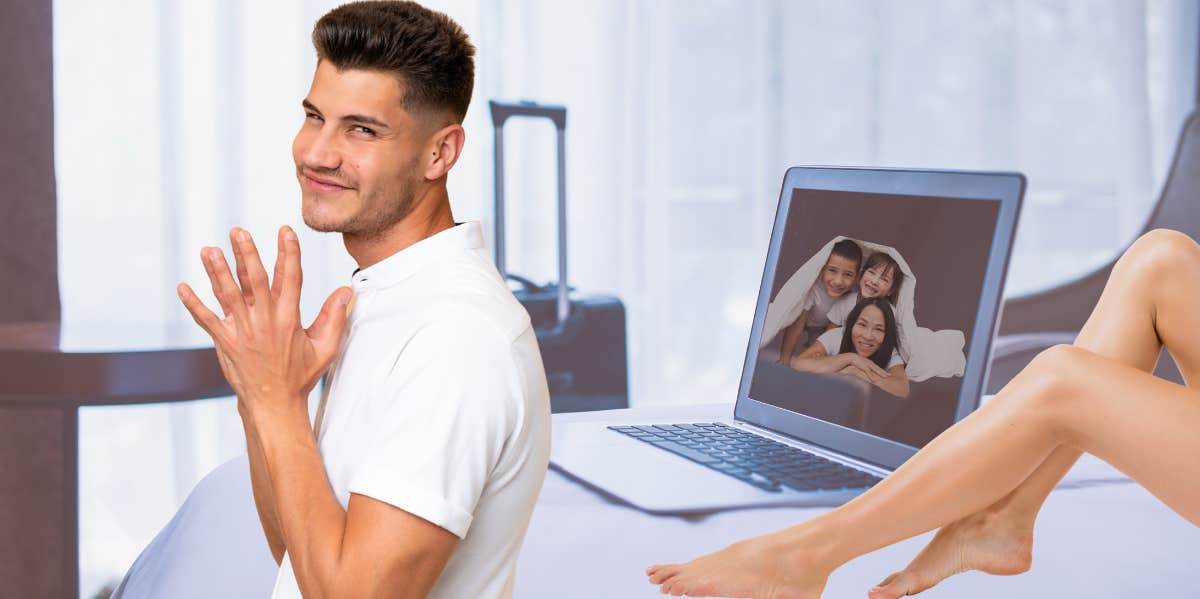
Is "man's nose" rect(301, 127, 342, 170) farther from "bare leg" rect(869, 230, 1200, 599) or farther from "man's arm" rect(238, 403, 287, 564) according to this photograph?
"bare leg" rect(869, 230, 1200, 599)

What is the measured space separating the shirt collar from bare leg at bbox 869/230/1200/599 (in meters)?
0.61

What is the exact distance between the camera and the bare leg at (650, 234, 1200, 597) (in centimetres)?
126

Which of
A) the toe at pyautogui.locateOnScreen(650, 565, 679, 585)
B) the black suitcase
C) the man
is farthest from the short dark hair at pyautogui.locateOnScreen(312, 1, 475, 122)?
the black suitcase

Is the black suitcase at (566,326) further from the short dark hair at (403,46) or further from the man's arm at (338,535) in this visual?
the man's arm at (338,535)

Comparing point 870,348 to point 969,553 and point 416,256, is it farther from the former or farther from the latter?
point 416,256

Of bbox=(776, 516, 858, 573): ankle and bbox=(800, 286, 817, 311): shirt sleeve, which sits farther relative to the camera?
bbox=(800, 286, 817, 311): shirt sleeve

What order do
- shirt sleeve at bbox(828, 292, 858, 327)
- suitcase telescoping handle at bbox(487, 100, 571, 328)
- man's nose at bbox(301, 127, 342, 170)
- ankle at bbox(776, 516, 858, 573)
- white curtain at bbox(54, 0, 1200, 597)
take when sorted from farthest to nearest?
suitcase telescoping handle at bbox(487, 100, 571, 328)
white curtain at bbox(54, 0, 1200, 597)
shirt sleeve at bbox(828, 292, 858, 327)
ankle at bbox(776, 516, 858, 573)
man's nose at bbox(301, 127, 342, 170)

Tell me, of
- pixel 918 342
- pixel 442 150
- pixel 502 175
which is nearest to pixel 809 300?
pixel 918 342

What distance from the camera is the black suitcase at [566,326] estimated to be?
3035 mm

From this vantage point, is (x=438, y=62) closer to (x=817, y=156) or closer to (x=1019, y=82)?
(x=817, y=156)

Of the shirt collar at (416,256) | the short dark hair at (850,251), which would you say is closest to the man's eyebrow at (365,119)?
the shirt collar at (416,256)

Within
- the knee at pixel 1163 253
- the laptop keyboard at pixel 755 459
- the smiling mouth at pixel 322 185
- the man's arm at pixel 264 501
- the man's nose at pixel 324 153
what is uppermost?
the man's nose at pixel 324 153

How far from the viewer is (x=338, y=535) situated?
2.79 ft

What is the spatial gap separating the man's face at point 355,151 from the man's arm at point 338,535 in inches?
7.6
